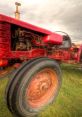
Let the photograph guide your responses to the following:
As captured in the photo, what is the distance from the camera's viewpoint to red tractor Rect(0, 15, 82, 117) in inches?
140

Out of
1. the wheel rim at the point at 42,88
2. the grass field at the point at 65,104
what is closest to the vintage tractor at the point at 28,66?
the wheel rim at the point at 42,88

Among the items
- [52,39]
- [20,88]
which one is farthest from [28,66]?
[52,39]

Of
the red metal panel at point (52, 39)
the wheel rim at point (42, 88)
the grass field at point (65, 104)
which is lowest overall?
the grass field at point (65, 104)

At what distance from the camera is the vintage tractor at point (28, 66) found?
11.6 ft

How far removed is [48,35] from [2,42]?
1.22m

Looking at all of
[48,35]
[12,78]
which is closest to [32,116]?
[12,78]

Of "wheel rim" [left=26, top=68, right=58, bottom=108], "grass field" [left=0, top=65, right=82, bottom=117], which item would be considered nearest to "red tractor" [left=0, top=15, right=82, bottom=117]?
"wheel rim" [left=26, top=68, right=58, bottom=108]

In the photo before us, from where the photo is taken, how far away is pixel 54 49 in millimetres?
5109

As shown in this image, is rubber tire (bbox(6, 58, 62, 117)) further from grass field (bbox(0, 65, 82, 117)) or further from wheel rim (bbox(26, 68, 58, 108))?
grass field (bbox(0, 65, 82, 117))

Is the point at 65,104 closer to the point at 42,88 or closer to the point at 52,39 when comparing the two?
the point at 42,88

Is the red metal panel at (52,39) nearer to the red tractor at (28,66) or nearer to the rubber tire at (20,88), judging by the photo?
the red tractor at (28,66)

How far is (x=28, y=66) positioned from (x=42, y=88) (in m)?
0.69

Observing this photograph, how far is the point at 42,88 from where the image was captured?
411 centimetres

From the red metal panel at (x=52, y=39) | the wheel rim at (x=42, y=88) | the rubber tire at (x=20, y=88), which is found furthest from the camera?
the red metal panel at (x=52, y=39)
